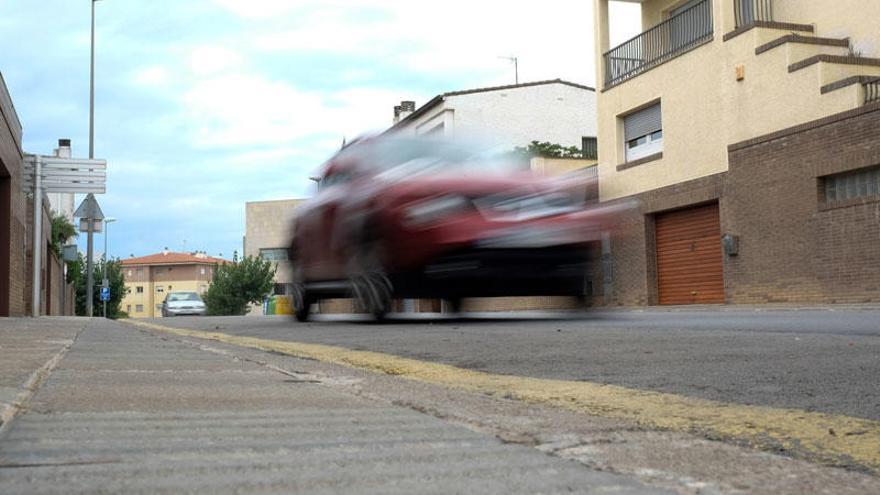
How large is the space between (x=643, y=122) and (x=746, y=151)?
4.53 m

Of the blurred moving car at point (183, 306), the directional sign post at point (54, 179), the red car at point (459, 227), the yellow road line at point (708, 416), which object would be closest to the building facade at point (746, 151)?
the red car at point (459, 227)

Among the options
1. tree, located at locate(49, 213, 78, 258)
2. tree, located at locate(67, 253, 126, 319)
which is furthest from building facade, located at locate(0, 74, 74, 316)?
tree, located at locate(67, 253, 126, 319)

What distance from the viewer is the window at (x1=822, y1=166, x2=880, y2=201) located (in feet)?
47.0

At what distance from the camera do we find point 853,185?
14758mm

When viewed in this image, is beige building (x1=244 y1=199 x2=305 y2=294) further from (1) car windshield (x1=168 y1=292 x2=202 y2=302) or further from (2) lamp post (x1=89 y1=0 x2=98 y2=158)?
(2) lamp post (x1=89 y1=0 x2=98 y2=158)

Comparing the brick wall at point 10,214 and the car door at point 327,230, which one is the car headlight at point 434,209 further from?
the brick wall at point 10,214

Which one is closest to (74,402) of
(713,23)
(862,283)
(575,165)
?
(862,283)

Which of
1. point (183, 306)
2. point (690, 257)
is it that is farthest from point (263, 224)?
point (690, 257)

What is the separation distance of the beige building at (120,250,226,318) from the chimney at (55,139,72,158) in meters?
59.6

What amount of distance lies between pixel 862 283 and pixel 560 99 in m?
23.4

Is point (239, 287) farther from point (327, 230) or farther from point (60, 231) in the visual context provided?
point (327, 230)

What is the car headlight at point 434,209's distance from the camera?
26.7ft

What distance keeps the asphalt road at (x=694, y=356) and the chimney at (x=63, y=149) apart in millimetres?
44669

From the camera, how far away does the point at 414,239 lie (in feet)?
27.1
